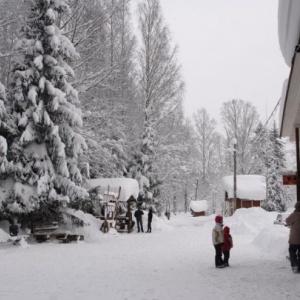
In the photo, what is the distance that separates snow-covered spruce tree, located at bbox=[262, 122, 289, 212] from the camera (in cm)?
3941

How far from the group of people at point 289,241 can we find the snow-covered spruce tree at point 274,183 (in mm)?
30194

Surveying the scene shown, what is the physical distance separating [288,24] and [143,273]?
607cm

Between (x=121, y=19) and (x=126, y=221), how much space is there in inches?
499

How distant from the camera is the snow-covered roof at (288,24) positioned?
4.97 meters

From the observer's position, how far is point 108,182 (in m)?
24.0

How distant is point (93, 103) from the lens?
24.3m

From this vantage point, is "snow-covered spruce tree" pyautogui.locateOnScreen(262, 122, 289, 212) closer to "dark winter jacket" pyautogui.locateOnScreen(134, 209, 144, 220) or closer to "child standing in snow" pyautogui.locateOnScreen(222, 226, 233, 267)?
"dark winter jacket" pyautogui.locateOnScreen(134, 209, 144, 220)

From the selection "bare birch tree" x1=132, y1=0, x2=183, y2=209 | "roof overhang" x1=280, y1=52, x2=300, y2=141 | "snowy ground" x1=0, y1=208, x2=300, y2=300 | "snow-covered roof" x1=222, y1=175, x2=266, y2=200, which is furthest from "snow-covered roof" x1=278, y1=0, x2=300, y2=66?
"snow-covered roof" x1=222, y1=175, x2=266, y2=200

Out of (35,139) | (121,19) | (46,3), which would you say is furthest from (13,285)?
(121,19)

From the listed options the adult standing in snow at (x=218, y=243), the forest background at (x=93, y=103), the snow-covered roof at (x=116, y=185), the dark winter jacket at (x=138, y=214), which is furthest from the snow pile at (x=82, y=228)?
the adult standing in snow at (x=218, y=243)

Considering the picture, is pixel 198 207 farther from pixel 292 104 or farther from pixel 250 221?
pixel 292 104

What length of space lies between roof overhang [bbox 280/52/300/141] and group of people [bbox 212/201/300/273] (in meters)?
1.86

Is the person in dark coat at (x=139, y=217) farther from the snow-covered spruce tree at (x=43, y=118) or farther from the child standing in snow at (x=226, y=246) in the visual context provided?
the child standing in snow at (x=226, y=246)

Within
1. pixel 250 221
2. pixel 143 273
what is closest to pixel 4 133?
pixel 143 273
